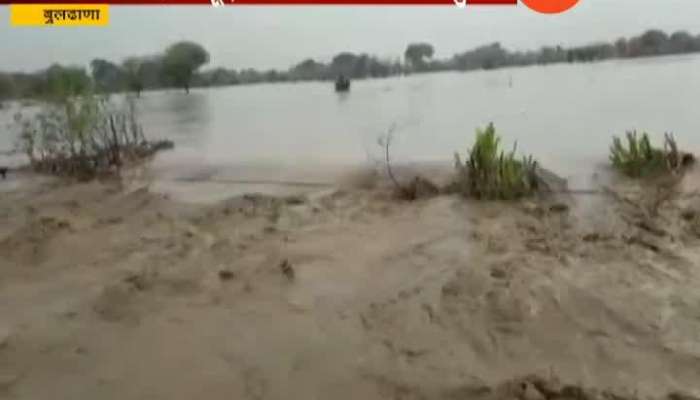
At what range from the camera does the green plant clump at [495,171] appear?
1852 mm

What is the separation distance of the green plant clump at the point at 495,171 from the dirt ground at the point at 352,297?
0.05 metres

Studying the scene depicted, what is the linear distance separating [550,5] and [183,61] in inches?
46.1

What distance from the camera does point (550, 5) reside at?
69.2 inches

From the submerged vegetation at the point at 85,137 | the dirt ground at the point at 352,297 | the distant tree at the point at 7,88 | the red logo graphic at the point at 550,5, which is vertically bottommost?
the dirt ground at the point at 352,297

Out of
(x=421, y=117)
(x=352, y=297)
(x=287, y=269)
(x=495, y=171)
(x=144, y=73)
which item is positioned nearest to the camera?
(x=352, y=297)

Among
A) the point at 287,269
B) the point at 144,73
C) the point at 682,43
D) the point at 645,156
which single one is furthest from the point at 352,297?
the point at 682,43

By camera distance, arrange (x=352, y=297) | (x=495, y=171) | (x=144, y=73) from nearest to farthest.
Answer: (x=352, y=297)
(x=495, y=171)
(x=144, y=73)

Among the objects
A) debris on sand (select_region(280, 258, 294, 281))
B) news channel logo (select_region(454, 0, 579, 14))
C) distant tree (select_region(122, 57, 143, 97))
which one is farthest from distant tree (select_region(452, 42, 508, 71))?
distant tree (select_region(122, 57, 143, 97))

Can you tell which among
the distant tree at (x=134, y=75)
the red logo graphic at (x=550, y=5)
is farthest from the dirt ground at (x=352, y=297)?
the red logo graphic at (x=550, y=5)

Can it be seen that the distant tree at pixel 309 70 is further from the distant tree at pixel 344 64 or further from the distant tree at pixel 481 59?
the distant tree at pixel 481 59

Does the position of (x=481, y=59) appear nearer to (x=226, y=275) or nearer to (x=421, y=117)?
(x=421, y=117)

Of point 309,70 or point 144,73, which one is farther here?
point 144,73

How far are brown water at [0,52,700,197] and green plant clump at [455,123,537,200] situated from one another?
0.18 feet

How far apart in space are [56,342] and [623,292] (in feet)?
4.65
